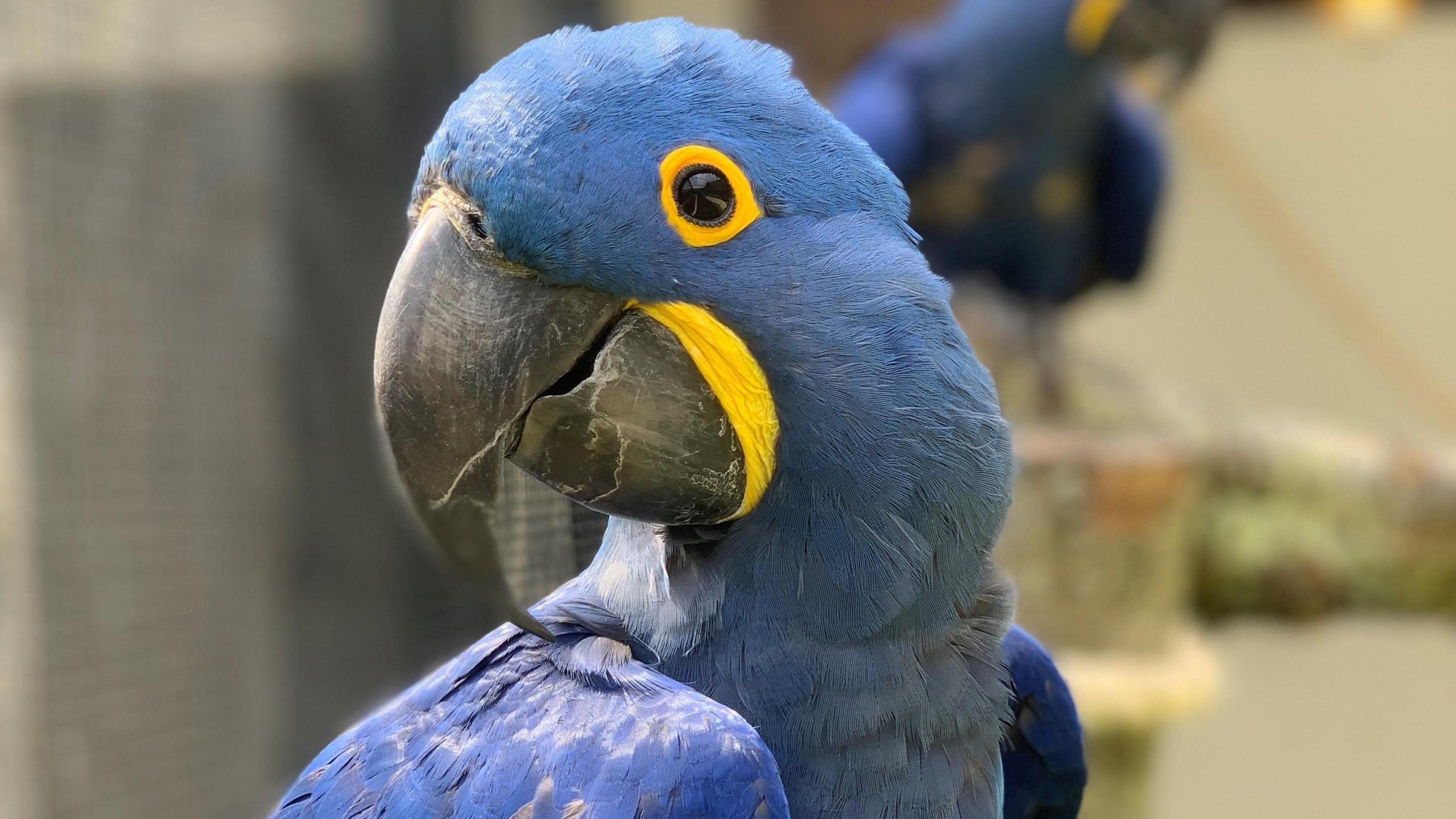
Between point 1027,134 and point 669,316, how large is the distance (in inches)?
80.8

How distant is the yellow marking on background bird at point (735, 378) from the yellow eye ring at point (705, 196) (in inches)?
1.7

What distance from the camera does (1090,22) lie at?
2367 millimetres

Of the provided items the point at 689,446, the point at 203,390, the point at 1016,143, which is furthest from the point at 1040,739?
the point at 1016,143

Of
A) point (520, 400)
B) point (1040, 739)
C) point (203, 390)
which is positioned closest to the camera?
point (520, 400)

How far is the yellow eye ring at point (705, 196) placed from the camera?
2.15 feet

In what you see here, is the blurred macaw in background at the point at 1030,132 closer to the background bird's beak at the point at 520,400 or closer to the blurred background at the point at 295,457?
the blurred background at the point at 295,457

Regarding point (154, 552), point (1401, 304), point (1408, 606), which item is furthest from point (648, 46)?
point (1401, 304)

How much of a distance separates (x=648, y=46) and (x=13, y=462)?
5.39 ft

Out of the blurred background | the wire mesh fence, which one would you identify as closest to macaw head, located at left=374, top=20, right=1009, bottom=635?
the blurred background

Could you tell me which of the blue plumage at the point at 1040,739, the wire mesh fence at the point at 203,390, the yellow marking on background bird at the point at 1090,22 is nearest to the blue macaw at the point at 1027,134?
the yellow marking on background bird at the point at 1090,22

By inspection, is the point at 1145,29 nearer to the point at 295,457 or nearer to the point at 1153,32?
the point at 1153,32

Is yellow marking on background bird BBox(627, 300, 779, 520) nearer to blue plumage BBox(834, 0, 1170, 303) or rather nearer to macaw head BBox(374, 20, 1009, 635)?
macaw head BBox(374, 20, 1009, 635)

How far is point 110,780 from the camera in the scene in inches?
77.7

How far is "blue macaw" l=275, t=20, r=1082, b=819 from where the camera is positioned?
641 millimetres
